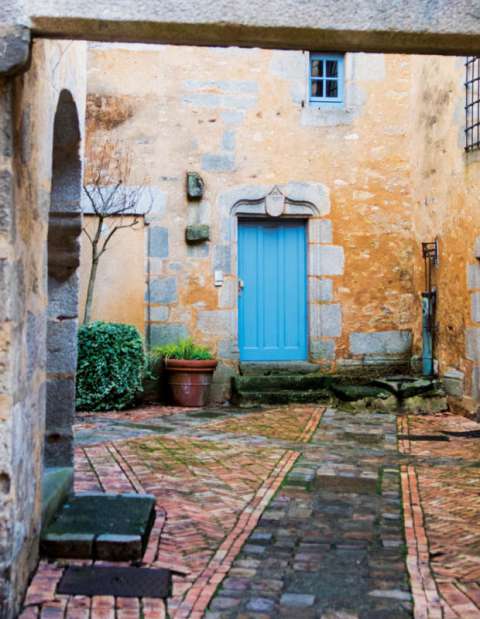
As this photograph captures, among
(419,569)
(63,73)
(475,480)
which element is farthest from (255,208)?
(419,569)

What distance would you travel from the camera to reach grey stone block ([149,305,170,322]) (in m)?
9.12

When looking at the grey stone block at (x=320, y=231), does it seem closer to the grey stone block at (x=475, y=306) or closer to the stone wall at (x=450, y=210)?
the stone wall at (x=450, y=210)

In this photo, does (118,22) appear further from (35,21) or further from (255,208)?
(255,208)

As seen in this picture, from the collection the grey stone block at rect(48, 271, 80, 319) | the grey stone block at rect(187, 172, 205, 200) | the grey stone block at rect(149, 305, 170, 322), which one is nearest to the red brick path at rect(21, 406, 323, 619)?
the grey stone block at rect(48, 271, 80, 319)

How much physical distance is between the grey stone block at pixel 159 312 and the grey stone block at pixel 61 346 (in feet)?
16.1

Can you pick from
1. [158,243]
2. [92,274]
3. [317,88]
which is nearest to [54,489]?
[92,274]

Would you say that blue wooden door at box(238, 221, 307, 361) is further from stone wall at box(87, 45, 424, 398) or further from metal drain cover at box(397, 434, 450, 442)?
metal drain cover at box(397, 434, 450, 442)

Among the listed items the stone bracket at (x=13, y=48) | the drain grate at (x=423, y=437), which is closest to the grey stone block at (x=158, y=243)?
the drain grate at (x=423, y=437)

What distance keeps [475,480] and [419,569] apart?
1889 mm

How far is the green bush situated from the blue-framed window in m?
4.08

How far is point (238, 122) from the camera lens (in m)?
9.27

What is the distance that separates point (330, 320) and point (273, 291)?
838 millimetres

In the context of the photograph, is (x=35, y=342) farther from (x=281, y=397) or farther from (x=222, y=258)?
(x=222, y=258)

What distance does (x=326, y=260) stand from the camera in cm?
941
